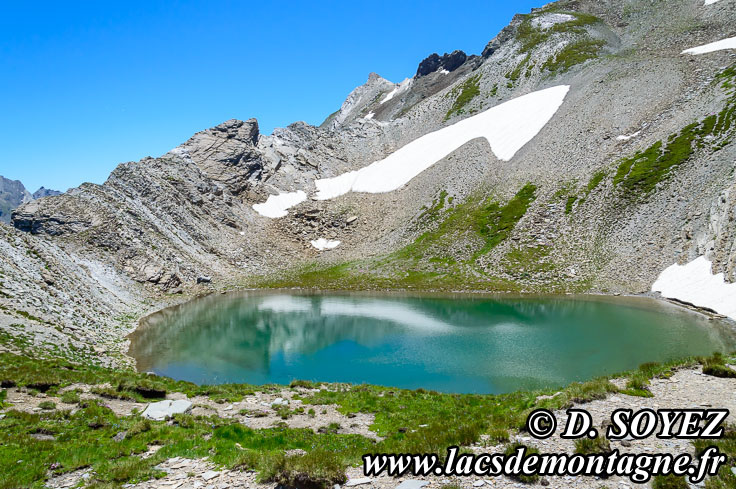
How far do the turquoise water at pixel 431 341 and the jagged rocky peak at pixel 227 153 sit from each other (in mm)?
53701

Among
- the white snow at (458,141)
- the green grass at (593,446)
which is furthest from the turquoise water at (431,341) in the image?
the white snow at (458,141)

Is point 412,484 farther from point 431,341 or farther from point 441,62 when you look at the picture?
point 441,62

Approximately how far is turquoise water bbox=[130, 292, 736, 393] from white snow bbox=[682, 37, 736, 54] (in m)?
69.6

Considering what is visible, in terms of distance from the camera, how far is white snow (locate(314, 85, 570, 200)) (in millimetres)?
87512

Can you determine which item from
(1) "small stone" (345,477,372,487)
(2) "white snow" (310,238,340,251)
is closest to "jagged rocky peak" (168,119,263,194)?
(2) "white snow" (310,238,340,251)

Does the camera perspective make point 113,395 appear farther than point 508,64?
No

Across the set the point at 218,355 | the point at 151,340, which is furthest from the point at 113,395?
the point at 151,340

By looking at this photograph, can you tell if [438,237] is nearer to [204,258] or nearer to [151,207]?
[204,258]

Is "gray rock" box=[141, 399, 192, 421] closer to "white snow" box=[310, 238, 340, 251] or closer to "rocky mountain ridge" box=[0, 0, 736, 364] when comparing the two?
"rocky mountain ridge" box=[0, 0, 736, 364]

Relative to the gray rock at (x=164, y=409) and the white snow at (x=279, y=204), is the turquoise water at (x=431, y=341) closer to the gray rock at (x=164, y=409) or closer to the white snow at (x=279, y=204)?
the gray rock at (x=164, y=409)

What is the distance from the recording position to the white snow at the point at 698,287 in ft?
120

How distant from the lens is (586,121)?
7719 cm

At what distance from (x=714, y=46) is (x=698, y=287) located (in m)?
70.9

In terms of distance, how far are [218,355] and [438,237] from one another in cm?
5159
